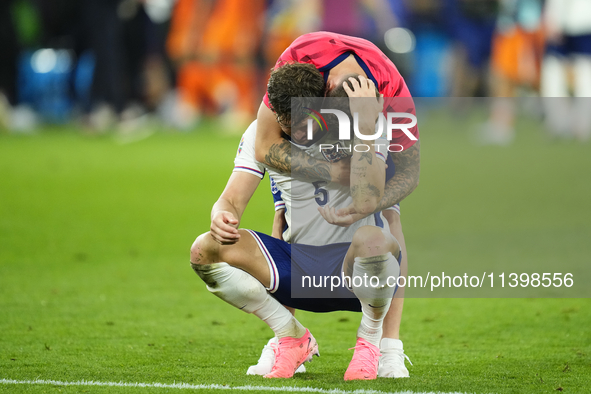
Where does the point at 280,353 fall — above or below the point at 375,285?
below

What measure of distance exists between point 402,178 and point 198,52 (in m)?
14.7

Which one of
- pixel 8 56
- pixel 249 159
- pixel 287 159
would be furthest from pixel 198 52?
pixel 287 159

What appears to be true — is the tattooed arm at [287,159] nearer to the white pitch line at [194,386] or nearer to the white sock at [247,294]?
the white sock at [247,294]

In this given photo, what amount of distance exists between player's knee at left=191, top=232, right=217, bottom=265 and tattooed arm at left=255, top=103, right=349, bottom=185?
1.45 feet

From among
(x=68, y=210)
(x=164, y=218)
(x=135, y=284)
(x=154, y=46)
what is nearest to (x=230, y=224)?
(x=135, y=284)

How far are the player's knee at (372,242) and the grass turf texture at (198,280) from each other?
508 millimetres

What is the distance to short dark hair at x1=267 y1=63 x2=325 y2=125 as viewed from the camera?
11.0 ft

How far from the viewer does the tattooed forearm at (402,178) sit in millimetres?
3559

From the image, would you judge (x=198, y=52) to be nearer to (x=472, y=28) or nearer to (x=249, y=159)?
(x=472, y=28)

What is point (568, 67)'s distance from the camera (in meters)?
14.1

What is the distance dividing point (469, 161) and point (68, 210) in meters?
5.92

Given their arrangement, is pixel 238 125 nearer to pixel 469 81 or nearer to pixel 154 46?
pixel 154 46

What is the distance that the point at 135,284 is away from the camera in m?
5.55

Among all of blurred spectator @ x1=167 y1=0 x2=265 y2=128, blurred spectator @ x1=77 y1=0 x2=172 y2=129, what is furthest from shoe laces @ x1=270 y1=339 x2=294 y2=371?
blurred spectator @ x1=167 y1=0 x2=265 y2=128
